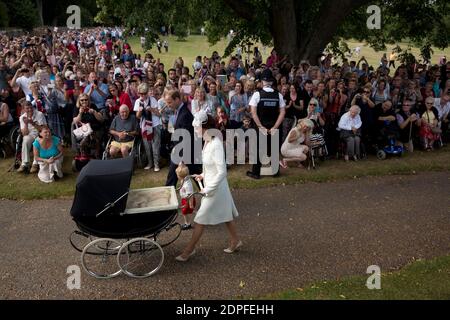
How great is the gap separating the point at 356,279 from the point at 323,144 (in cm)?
467

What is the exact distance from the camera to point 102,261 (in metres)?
5.70

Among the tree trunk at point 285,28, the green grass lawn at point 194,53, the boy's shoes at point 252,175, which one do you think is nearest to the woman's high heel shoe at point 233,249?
the boy's shoes at point 252,175

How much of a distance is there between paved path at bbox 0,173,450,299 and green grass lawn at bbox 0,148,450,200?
31 cm

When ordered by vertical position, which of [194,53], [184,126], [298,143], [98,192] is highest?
[194,53]

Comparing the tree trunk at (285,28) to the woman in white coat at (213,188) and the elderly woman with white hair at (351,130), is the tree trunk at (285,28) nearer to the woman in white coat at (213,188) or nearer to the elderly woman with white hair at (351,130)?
the elderly woman with white hair at (351,130)

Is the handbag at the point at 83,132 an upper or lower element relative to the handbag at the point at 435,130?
upper

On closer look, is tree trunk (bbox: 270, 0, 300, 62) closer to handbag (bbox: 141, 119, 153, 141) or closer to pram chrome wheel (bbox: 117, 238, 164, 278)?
handbag (bbox: 141, 119, 153, 141)

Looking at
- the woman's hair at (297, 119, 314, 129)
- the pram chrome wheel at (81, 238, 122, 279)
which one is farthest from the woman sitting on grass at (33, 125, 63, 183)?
the woman's hair at (297, 119, 314, 129)

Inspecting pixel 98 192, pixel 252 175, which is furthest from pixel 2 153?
pixel 98 192

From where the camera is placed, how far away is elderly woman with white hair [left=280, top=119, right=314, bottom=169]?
9.05 meters

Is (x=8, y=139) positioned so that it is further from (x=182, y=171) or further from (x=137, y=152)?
(x=182, y=171)

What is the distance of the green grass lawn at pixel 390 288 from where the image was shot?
4.81 m

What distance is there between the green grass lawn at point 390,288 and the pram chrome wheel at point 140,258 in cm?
157

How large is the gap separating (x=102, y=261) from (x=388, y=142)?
728 centimetres
